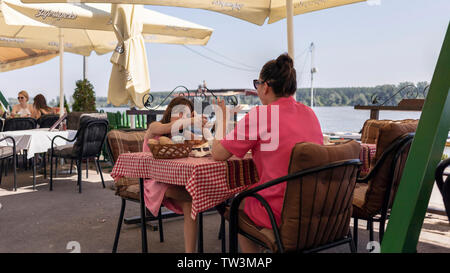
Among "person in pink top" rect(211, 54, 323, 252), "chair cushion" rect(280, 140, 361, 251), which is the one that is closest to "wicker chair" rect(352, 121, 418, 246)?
"person in pink top" rect(211, 54, 323, 252)

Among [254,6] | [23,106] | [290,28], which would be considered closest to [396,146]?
[290,28]

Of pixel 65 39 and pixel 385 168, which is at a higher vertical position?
pixel 65 39

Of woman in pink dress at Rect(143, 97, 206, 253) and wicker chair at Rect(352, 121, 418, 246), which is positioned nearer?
wicker chair at Rect(352, 121, 418, 246)

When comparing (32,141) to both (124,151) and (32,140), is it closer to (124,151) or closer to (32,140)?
(32,140)

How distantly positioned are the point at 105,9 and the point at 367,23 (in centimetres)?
5020

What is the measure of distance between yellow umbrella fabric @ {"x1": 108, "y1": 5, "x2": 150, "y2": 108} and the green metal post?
5.50 m

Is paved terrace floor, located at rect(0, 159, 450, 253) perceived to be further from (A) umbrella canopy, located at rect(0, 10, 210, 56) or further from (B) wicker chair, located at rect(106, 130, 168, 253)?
(A) umbrella canopy, located at rect(0, 10, 210, 56)

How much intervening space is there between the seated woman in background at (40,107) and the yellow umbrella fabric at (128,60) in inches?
104

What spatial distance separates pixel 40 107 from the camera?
8.34 m

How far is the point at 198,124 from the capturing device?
9.47 ft

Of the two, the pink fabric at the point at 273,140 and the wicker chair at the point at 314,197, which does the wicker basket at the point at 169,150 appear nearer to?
the pink fabric at the point at 273,140

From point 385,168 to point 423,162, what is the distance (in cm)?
142

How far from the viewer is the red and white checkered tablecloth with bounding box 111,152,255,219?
7.13ft
